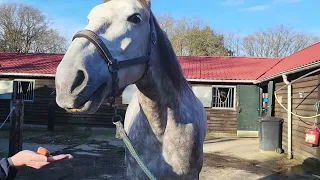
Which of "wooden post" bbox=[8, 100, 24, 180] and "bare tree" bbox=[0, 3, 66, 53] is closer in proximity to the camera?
"wooden post" bbox=[8, 100, 24, 180]

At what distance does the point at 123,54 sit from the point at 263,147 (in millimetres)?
9202

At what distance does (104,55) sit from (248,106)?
43.4 feet

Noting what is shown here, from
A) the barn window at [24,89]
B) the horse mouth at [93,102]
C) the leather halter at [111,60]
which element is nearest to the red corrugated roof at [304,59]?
the leather halter at [111,60]

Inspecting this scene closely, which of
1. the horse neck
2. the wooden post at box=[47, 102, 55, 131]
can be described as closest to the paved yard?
the wooden post at box=[47, 102, 55, 131]

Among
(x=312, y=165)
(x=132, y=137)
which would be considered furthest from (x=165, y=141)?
(x=312, y=165)

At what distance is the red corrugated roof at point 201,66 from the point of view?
14531 millimetres

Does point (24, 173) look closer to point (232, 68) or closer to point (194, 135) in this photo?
point (194, 135)

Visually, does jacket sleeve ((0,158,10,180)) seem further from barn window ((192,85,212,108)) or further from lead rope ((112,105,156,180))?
barn window ((192,85,212,108))

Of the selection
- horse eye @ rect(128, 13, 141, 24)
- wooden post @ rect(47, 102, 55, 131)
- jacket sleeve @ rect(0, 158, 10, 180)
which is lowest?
wooden post @ rect(47, 102, 55, 131)

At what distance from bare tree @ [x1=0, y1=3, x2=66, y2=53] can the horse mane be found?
3424 cm

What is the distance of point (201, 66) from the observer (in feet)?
54.4

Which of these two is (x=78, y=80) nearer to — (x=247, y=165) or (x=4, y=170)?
(x=4, y=170)

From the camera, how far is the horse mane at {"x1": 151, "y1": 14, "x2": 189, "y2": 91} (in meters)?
2.32

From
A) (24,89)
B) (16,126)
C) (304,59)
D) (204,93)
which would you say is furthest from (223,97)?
(16,126)
